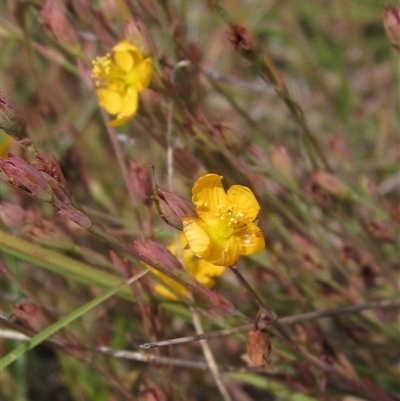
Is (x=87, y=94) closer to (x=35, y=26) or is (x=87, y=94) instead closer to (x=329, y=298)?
(x=35, y=26)

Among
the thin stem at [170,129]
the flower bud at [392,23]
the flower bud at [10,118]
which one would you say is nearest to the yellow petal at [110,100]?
the thin stem at [170,129]

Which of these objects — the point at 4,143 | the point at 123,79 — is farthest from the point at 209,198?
the point at 4,143

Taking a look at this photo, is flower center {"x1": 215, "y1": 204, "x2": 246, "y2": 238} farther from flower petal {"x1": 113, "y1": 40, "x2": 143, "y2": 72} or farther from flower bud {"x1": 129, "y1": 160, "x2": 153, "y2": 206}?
flower petal {"x1": 113, "y1": 40, "x2": 143, "y2": 72}

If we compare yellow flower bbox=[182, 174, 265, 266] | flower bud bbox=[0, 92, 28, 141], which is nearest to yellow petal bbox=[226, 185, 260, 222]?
yellow flower bbox=[182, 174, 265, 266]

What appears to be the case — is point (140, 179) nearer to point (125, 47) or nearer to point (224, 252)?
point (125, 47)

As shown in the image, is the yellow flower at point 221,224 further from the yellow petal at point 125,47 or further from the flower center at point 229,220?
the yellow petal at point 125,47

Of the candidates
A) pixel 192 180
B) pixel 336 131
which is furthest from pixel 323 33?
pixel 192 180
